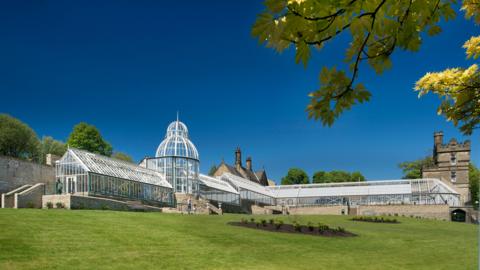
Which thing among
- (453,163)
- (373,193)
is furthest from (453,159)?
(373,193)

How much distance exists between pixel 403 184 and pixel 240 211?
75.6 feet

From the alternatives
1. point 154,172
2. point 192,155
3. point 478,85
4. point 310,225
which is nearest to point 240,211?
point 192,155

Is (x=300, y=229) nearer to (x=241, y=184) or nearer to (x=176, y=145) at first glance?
(x=176, y=145)

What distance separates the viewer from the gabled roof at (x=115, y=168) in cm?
3484

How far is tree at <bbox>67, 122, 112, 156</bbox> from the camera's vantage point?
59.8m

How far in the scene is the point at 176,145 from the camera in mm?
46781

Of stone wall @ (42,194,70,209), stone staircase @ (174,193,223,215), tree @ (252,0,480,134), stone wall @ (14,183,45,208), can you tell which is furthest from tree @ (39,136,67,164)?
tree @ (252,0,480,134)

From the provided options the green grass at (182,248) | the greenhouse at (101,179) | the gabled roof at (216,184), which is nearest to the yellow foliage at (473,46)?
the green grass at (182,248)

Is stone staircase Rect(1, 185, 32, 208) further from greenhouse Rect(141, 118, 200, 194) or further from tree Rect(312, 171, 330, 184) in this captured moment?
tree Rect(312, 171, 330, 184)

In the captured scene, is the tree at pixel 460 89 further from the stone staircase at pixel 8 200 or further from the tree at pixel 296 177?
the tree at pixel 296 177

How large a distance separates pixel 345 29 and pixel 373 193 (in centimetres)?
6013

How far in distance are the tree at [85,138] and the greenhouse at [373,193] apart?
26.8 metres

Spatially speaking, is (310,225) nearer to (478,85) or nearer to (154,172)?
(478,85)

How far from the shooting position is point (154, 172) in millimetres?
43719
